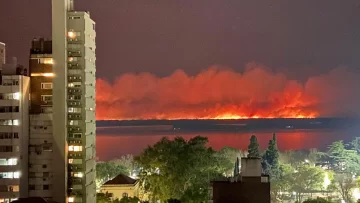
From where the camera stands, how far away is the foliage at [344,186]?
45659 mm

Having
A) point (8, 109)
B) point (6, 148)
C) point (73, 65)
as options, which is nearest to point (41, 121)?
point (8, 109)

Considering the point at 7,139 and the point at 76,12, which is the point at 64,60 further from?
the point at 7,139

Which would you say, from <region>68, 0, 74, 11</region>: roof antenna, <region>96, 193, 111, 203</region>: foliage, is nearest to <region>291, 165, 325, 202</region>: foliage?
<region>96, 193, 111, 203</region>: foliage

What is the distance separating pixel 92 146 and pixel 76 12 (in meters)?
10.6

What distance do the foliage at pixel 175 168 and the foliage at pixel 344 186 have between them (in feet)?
40.6

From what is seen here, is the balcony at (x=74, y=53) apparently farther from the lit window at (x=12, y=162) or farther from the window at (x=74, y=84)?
the lit window at (x=12, y=162)

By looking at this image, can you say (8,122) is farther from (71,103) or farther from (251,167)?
(251,167)

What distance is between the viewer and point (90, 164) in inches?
1545

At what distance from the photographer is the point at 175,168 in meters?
41.6

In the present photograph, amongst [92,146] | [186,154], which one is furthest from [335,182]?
[92,146]

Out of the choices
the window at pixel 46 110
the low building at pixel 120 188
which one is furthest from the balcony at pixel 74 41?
the low building at pixel 120 188

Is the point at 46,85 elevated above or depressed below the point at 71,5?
below

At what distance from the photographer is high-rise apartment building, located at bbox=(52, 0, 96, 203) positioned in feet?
119

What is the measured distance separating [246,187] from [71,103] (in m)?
15.8
